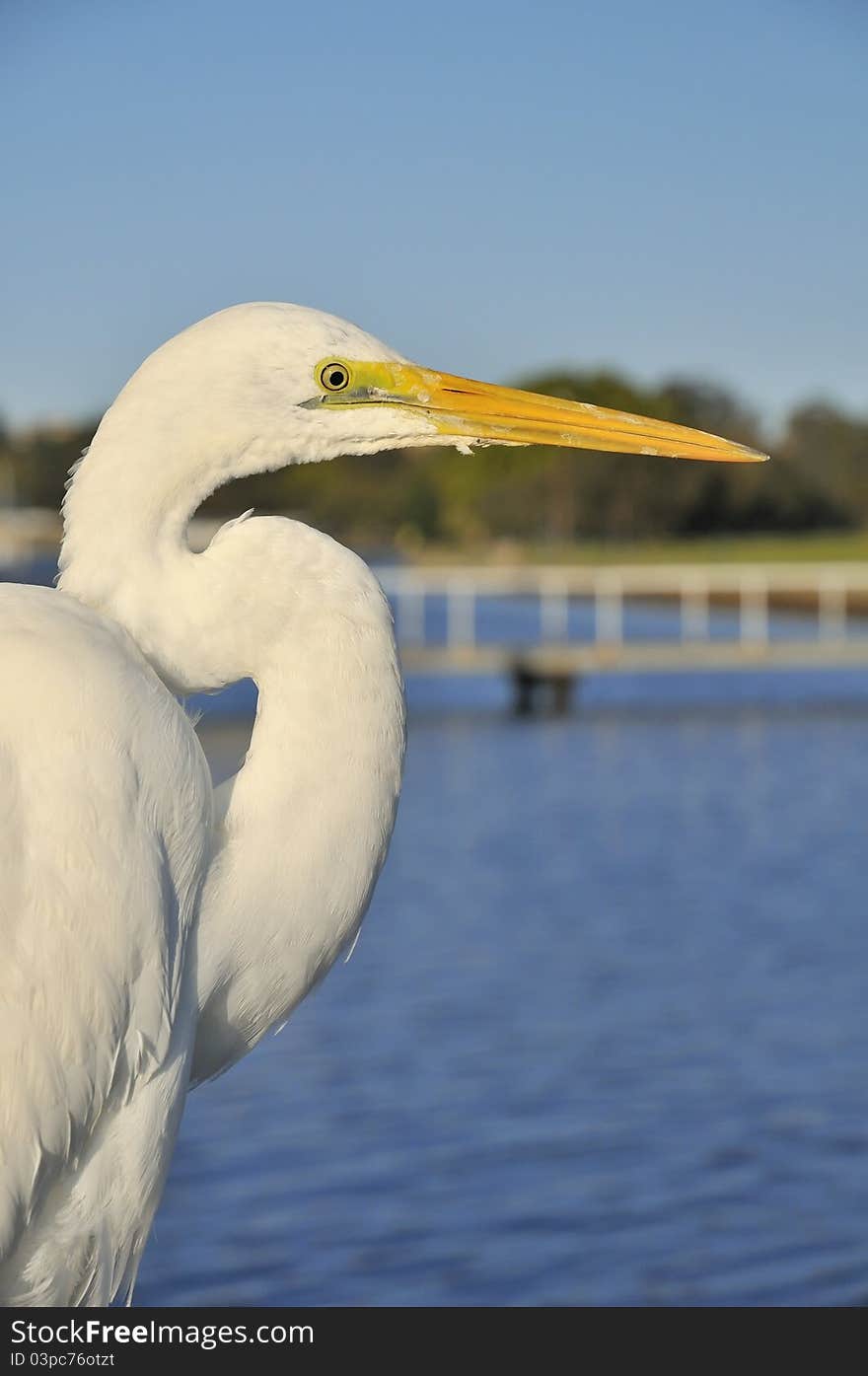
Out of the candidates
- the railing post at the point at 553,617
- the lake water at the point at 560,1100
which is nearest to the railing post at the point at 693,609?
the railing post at the point at 553,617

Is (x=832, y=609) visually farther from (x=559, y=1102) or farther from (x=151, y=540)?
(x=151, y=540)

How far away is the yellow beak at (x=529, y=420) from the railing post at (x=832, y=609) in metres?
40.8

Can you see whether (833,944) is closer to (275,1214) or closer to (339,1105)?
(339,1105)

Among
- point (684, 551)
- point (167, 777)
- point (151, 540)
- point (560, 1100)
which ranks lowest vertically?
point (684, 551)

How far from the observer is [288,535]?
322cm

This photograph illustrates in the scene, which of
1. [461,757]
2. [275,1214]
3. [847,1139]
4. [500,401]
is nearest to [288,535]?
[500,401]

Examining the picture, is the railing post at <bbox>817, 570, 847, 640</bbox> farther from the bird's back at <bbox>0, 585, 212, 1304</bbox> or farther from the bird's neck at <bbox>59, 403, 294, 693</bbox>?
the bird's back at <bbox>0, 585, 212, 1304</bbox>

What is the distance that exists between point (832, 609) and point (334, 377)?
7675 centimetres

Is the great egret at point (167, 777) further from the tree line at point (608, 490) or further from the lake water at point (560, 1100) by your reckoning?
the tree line at point (608, 490)

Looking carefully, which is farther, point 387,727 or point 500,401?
point 500,401

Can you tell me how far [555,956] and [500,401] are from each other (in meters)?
12.5

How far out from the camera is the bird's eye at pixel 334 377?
3.23 metres

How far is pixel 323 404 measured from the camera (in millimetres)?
3260

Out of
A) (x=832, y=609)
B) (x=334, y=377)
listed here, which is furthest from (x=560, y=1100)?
(x=832, y=609)
